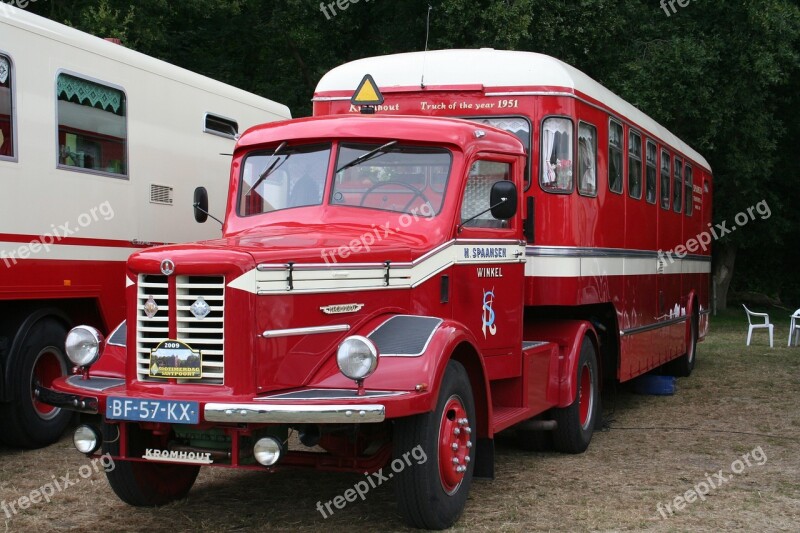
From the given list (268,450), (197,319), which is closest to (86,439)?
(197,319)

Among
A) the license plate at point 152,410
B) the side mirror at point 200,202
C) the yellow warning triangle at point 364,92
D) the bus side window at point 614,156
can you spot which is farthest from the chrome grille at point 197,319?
the bus side window at point 614,156

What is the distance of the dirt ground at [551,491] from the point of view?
6.41m

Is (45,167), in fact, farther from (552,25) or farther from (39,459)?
(552,25)

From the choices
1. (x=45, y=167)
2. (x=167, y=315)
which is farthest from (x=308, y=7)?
(x=167, y=315)

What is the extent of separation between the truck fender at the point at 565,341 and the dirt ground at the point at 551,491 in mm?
589

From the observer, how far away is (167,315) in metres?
5.72

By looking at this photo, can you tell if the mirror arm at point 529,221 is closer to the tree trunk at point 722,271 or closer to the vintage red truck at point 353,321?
the vintage red truck at point 353,321

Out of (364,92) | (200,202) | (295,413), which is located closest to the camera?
(295,413)

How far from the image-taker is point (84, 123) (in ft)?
30.0

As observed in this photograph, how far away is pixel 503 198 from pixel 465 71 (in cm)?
235

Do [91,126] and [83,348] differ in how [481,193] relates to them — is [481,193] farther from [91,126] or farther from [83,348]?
[91,126]

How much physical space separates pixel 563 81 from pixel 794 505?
3852 mm

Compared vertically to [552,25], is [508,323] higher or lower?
lower

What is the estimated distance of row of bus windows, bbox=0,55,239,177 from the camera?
8281mm
